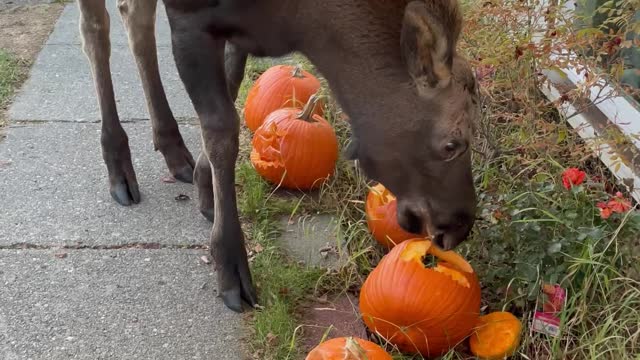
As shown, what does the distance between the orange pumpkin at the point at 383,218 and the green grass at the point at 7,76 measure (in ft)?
8.84

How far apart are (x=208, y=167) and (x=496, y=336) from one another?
1.65 meters

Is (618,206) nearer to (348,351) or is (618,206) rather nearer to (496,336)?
(496,336)

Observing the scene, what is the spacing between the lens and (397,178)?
3211 millimetres

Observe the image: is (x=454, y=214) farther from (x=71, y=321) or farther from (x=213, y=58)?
(x=71, y=321)

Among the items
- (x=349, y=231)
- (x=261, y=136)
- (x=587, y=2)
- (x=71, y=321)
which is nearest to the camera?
(x=71, y=321)

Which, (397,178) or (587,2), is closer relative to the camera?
(397,178)

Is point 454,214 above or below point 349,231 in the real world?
above

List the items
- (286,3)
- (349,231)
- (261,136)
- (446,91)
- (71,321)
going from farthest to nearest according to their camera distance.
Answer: (261,136), (349,231), (71,321), (286,3), (446,91)

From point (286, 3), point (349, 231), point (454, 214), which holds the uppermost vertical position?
point (286, 3)

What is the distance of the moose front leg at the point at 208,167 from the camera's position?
411 centimetres

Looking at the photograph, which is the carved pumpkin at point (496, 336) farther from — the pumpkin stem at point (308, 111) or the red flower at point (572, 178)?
the pumpkin stem at point (308, 111)

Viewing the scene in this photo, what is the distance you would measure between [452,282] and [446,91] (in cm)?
79

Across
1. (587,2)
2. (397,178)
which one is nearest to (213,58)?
(397,178)

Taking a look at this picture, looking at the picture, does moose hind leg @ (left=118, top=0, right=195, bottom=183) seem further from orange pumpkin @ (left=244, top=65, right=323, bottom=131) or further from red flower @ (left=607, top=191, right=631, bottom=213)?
red flower @ (left=607, top=191, right=631, bottom=213)
